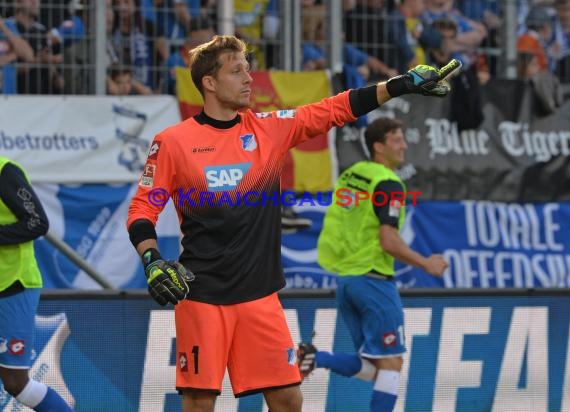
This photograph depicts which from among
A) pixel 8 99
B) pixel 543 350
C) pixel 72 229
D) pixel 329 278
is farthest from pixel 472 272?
pixel 8 99

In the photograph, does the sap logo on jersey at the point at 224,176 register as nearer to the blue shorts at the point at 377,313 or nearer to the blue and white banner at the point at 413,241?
the blue shorts at the point at 377,313

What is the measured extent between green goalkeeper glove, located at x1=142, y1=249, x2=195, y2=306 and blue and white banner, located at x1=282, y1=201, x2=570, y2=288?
6.55m

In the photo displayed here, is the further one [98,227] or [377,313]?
[98,227]

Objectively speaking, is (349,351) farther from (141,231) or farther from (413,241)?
(141,231)

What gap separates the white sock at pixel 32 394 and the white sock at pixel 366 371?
2.21 metres

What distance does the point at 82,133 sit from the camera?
1155 centimetres

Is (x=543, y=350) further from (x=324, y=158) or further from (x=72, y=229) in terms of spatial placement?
(x=72, y=229)

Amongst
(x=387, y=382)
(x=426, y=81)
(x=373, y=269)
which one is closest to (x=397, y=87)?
(x=426, y=81)

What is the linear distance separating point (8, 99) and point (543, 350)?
5.29 metres

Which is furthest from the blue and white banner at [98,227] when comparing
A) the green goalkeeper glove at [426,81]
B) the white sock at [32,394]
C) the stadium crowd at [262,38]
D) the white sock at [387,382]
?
the green goalkeeper glove at [426,81]

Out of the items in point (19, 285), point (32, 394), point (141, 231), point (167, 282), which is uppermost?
point (141, 231)

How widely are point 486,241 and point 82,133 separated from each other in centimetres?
418

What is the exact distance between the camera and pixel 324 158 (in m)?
12.1

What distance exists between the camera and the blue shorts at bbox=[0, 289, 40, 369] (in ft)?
25.0
